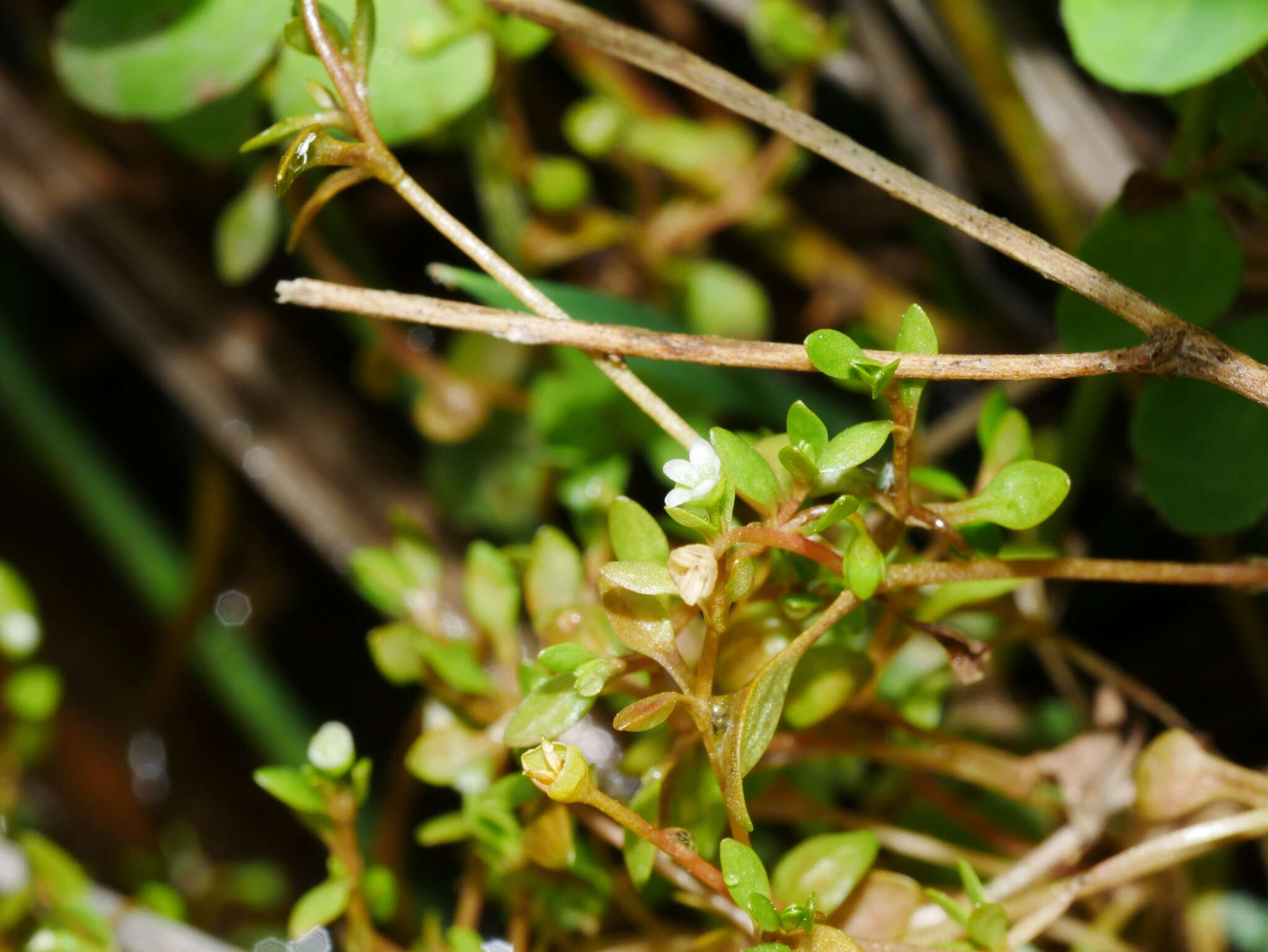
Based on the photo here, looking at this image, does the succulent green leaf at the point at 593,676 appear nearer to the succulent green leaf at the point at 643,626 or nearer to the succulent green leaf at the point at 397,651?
the succulent green leaf at the point at 643,626

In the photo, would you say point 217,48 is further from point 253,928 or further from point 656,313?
point 253,928

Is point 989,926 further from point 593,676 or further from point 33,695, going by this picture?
point 33,695

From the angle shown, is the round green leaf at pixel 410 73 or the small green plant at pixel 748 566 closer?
the small green plant at pixel 748 566

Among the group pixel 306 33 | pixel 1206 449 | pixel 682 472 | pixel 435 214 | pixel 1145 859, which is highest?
pixel 306 33

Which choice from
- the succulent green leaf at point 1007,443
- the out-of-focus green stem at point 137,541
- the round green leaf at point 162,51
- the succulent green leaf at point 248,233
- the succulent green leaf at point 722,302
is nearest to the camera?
the succulent green leaf at point 1007,443

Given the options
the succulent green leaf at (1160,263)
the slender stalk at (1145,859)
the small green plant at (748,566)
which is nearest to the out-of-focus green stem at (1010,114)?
the small green plant at (748,566)

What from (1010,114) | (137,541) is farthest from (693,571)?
(137,541)
